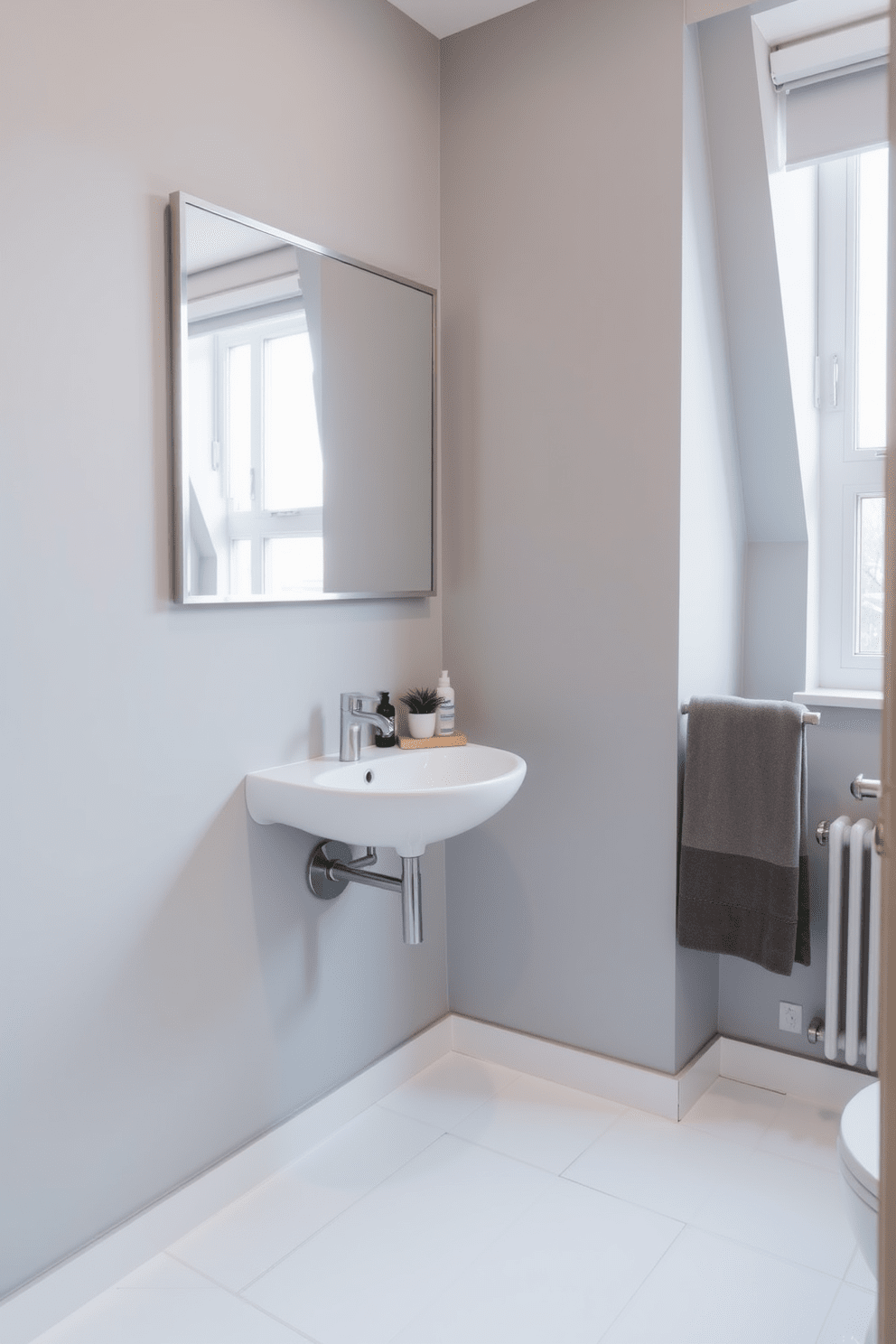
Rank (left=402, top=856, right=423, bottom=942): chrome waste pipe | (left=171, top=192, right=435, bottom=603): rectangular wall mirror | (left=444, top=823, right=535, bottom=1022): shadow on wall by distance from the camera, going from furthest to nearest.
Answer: (left=444, top=823, right=535, bottom=1022): shadow on wall < (left=402, top=856, right=423, bottom=942): chrome waste pipe < (left=171, top=192, right=435, bottom=603): rectangular wall mirror

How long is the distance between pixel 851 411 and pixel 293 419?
50.7 inches

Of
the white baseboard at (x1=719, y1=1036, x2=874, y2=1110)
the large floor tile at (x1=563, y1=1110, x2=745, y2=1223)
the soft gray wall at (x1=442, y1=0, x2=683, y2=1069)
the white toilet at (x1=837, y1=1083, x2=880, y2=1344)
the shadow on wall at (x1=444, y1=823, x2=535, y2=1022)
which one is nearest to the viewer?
the white toilet at (x1=837, y1=1083, x2=880, y2=1344)

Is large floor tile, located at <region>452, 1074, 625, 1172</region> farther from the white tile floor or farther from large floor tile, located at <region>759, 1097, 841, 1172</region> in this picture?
large floor tile, located at <region>759, 1097, 841, 1172</region>

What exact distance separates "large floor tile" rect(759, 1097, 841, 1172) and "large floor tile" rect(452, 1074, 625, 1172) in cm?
33

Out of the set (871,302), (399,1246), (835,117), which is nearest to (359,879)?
(399,1246)

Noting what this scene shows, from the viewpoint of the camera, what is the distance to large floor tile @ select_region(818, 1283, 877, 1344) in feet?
5.08

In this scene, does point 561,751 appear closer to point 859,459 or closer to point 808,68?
point 859,459

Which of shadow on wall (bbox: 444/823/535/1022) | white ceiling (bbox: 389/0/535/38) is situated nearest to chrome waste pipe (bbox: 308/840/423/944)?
shadow on wall (bbox: 444/823/535/1022)

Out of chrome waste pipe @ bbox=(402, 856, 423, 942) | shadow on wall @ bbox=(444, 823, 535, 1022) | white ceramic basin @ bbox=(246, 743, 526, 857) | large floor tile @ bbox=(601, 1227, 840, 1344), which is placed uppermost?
white ceramic basin @ bbox=(246, 743, 526, 857)

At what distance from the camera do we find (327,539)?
2.10 meters

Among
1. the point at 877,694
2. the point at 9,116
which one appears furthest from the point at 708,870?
the point at 9,116

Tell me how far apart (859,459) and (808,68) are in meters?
0.82

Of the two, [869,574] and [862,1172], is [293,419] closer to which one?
[869,574]

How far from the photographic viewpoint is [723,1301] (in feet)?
5.39
